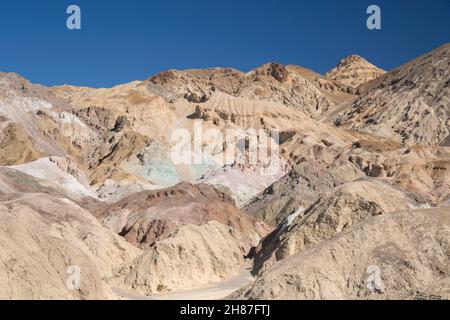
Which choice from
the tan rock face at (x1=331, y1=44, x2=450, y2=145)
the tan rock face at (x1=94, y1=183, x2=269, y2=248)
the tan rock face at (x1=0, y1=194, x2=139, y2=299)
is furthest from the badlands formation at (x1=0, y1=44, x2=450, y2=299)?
the tan rock face at (x1=331, y1=44, x2=450, y2=145)

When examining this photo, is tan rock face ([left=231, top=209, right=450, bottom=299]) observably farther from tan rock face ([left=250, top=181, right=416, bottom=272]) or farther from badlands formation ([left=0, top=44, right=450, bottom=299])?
tan rock face ([left=250, top=181, right=416, bottom=272])

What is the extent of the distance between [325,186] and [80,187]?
24201 mm

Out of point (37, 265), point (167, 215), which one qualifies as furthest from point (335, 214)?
point (167, 215)

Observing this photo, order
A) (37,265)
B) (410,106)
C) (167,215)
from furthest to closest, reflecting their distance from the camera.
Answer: (410,106) < (167,215) < (37,265)

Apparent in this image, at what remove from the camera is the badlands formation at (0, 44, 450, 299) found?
23219mm

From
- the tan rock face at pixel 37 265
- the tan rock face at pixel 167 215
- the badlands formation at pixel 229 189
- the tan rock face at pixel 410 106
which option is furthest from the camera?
the tan rock face at pixel 410 106

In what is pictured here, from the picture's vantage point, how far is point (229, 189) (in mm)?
77562

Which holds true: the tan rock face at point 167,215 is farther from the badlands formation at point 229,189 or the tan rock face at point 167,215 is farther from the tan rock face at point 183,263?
the tan rock face at point 183,263

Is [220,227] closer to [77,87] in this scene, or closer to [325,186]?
[325,186]

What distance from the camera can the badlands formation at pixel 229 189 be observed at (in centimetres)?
2322

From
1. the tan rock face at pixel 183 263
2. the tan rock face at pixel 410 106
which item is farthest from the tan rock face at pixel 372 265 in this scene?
the tan rock face at pixel 410 106

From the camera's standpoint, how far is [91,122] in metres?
112

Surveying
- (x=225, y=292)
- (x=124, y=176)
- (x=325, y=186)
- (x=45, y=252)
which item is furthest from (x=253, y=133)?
(x=45, y=252)

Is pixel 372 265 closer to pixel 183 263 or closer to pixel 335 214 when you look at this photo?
pixel 335 214
